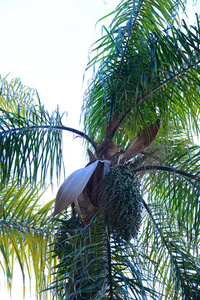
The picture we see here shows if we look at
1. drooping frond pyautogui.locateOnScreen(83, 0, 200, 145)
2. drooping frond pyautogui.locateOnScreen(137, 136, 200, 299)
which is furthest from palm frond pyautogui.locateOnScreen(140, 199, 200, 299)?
drooping frond pyautogui.locateOnScreen(83, 0, 200, 145)

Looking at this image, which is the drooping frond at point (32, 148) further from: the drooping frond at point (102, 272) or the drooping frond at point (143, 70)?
the drooping frond at point (102, 272)

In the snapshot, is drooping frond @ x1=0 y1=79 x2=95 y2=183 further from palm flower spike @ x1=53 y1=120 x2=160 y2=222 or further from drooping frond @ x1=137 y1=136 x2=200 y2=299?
drooping frond @ x1=137 y1=136 x2=200 y2=299

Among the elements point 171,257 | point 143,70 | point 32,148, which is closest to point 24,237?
point 32,148

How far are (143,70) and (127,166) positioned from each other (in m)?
0.76

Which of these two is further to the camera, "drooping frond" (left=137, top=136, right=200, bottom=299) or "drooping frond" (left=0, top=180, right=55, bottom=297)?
"drooping frond" (left=0, top=180, right=55, bottom=297)

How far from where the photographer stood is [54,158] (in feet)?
10.3

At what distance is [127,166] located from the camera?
3068mm

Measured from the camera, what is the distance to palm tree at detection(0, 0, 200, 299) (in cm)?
272

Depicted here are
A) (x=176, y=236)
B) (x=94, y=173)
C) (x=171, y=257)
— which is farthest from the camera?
(x=176, y=236)

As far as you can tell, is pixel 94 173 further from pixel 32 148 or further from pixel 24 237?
pixel 24 237

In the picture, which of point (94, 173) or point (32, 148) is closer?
point (94, 173)

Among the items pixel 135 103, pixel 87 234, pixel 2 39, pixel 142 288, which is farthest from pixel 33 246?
pixel 2 39

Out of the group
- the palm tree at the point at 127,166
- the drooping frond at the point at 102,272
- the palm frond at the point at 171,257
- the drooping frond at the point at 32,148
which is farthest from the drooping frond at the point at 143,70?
the drooping frond at the point at 102,272

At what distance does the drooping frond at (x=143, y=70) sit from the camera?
10.3 ft
